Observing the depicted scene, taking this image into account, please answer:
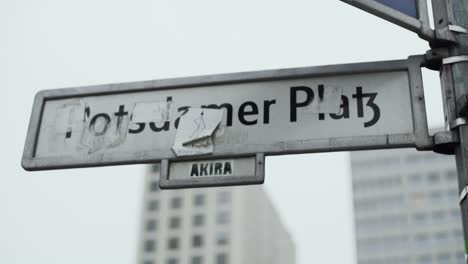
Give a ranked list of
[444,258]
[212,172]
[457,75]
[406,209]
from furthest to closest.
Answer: [406,209] < [444,258] < [212,172] < [457,75]

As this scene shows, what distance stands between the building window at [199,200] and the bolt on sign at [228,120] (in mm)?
72091

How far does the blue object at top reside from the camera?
2924mm

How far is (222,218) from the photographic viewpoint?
74.2 m

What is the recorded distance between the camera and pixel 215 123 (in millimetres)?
3193

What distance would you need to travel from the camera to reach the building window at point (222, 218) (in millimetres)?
74000

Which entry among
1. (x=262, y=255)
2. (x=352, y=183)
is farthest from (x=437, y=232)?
(x=262, y=255)

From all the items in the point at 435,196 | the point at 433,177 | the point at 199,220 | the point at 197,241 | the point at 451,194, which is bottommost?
the point at 197,241

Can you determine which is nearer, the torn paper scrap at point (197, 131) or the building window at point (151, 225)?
the torn paper scrap at point (197, 131)

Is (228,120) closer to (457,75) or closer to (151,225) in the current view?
(457,75)

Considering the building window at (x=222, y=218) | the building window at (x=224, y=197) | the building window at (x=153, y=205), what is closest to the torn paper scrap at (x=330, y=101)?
the building window at (x=222, y=218)

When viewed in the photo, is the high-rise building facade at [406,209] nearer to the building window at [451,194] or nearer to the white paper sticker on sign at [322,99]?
the building window at [451,194]

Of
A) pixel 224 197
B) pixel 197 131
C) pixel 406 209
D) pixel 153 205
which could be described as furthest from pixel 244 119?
pixel 153 205

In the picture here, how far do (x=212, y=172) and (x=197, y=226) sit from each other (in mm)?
71468

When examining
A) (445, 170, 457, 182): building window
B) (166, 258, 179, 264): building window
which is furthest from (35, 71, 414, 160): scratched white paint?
(445, 170, 457, 182): building window
